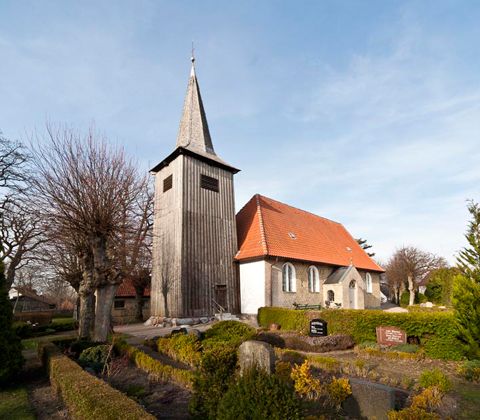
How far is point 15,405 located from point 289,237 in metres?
19.2

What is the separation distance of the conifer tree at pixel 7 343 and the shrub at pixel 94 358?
1526mm

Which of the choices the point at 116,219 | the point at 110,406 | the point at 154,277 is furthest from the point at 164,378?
the point at 154,277

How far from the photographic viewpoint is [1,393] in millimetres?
7438

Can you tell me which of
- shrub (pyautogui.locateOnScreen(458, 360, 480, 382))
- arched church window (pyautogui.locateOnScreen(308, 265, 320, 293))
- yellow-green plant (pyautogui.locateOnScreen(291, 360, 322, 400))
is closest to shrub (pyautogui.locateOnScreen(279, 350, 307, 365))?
yellow-green plant (pyautogui.locateOnScreen(291, 360, 322, 400))

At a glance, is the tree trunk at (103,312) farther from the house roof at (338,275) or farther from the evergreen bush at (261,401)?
the house roof at (338,275)

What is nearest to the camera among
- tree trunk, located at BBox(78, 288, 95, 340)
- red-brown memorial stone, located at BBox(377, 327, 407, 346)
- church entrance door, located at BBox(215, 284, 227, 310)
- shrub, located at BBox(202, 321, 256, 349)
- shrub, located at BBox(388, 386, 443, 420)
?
shrub, located at BBox(388, 386, 443, 420)

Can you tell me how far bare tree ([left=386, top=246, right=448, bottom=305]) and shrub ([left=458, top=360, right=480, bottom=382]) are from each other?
33555mm

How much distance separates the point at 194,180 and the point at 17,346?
44.5 feet

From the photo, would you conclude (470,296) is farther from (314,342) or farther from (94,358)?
(94,358)

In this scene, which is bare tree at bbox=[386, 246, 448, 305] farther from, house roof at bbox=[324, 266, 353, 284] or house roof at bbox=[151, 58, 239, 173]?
house roof at bbox=[151, 58, 239, 173]

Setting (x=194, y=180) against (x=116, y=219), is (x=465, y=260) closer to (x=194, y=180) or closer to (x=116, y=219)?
(x=116, y=219)

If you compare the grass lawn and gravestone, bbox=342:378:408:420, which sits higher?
gravestone, bbox=342:378:408:420

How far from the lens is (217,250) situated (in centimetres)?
2064

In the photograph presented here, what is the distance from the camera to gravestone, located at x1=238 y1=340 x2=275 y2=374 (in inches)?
179
